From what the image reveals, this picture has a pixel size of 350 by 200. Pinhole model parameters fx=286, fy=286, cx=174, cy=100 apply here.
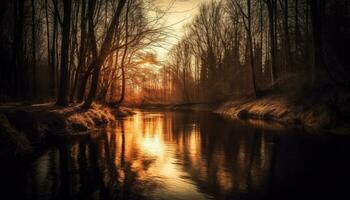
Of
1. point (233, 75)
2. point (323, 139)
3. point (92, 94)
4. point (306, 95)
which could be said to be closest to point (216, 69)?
point (233, 75)

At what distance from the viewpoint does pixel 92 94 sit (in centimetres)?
1867

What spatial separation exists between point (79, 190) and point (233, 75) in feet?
134

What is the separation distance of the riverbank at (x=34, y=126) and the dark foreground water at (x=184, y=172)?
787 mm

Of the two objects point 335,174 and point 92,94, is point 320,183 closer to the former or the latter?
point 335,174

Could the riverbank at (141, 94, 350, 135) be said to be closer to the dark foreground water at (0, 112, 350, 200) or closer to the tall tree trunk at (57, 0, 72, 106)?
the dark foreground water at (0, 112, 350, 200)

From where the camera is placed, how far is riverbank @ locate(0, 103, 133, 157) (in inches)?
317

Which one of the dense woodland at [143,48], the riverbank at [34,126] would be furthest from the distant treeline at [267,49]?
the riverbank at [34,126]

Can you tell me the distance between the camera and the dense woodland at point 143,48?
18.5 meters

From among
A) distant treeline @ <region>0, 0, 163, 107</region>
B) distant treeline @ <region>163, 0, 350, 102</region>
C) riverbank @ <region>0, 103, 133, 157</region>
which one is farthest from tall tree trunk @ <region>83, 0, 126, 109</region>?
distant treeline @ <region>163, 0, 350, 102</region>

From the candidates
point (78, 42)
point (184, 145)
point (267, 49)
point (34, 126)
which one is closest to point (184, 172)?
point (184, 145)

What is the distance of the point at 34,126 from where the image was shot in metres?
10.8

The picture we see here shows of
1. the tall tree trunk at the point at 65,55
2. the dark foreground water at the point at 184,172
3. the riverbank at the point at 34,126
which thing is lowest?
the dark foreground water at the point at 184,172

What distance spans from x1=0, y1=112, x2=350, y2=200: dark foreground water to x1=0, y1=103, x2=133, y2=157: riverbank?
79 cm

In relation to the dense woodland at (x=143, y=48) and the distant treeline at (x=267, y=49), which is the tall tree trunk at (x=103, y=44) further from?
the distant treeline at (x=267, y=49)
